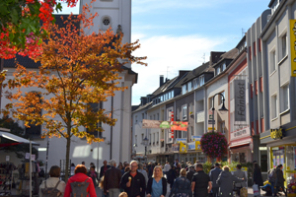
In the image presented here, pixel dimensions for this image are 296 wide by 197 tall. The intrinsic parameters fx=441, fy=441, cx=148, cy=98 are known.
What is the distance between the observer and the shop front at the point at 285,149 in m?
20.5

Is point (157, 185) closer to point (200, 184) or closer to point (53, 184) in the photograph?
point (200, 184)

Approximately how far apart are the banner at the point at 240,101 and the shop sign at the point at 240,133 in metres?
1.49

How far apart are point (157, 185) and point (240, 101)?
23.5 meters

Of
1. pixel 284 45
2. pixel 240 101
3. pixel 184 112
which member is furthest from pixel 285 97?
pixel 184 112

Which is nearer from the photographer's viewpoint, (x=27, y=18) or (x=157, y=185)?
(x=27, y=18)

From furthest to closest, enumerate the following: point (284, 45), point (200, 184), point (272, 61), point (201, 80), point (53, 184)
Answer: point (201, 80)
point (272, 61)
point (284, 45)
point (200, 184)
point (53, 184)

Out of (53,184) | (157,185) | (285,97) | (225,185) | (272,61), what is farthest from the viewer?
(272,61)

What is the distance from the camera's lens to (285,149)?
78.3 ft

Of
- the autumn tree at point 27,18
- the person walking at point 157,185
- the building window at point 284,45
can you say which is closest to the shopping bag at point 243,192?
the person walking at point 157,185

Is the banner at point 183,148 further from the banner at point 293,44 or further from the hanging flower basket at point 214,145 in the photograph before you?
the banner at point 293,44

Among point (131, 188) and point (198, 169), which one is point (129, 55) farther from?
point (131, 188)

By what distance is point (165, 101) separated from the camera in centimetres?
6631

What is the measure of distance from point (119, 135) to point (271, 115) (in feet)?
43.8

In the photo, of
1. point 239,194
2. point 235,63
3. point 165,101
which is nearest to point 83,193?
point 239,194
